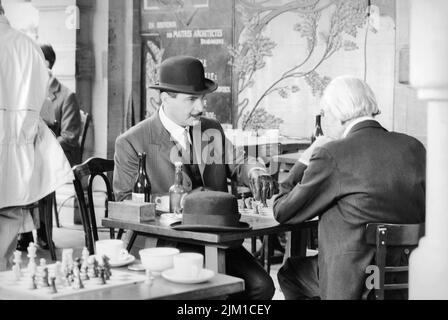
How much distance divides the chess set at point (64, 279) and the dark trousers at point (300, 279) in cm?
146

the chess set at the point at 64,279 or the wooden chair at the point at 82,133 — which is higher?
the wooden chair at the point at 82,133

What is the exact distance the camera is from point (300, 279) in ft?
12.5

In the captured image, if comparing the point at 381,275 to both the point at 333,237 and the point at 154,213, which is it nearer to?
the point at 333,237

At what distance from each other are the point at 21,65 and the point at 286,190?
84.5 inches

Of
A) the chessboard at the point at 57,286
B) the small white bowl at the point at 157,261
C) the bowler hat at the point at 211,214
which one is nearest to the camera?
the chessboard at the point at 57,286

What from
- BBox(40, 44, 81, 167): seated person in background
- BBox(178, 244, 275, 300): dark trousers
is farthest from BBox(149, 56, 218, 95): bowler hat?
BBox(40, 44, 81, 167): seated person in background

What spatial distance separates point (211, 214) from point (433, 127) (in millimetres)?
1690

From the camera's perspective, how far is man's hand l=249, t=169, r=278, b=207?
4.13m

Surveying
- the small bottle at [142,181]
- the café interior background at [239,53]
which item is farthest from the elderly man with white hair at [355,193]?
the café interior background at [239,53]

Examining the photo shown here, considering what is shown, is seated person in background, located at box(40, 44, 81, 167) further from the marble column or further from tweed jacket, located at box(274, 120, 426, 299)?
the marble column

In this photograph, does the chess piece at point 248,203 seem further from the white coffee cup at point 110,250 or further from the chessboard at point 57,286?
the chessboard at point 57,286

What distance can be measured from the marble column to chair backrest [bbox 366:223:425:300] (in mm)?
1194

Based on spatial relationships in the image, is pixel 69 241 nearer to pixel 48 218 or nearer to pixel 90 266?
pixel 48 218

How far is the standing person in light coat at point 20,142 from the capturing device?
4.73 m
